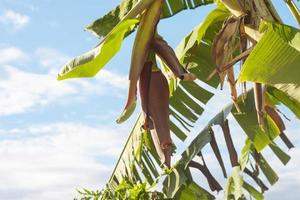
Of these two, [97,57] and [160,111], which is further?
[97,57]

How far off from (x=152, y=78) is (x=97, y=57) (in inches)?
9.5

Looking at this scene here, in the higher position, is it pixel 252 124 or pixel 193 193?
pixel 252 124

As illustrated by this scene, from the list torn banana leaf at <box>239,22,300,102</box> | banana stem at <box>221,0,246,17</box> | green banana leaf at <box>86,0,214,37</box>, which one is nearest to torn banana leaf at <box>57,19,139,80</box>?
banana stem at <box>221,0,246,17</box>

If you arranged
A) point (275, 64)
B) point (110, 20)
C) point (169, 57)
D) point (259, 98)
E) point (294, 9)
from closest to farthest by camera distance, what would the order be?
point (275, 64) → point (169, 57) → point (259, 98) → point (294, 9) → point (110, 20)

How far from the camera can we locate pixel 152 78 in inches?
87.7

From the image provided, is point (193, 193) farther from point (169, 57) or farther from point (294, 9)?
point (169, 57)

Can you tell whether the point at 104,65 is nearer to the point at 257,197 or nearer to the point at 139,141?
the point at 139,141

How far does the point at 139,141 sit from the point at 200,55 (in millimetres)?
693

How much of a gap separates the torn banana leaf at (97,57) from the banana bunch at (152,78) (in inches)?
3.1

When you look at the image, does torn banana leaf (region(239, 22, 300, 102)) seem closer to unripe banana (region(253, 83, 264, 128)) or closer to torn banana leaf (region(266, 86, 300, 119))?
unripe banana (region(253, 83, 264, 128))

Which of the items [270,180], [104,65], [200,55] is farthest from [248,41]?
[270,180]

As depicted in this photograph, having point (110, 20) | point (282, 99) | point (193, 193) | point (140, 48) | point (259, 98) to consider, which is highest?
point (110, 20)

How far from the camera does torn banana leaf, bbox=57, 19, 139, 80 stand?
85.7 inches

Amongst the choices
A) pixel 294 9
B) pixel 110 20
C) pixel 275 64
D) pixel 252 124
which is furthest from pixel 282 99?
pixel 275 64
